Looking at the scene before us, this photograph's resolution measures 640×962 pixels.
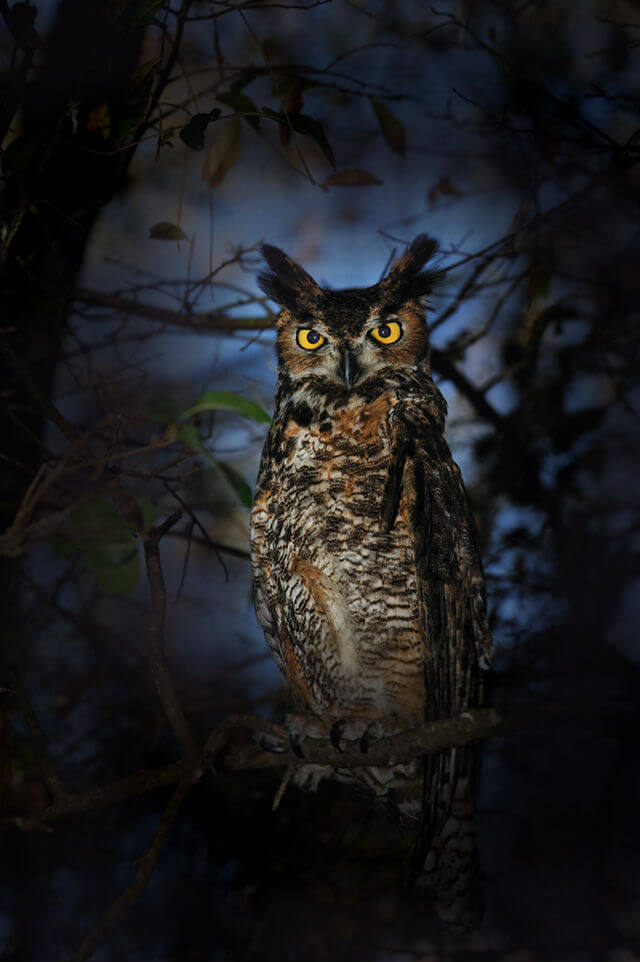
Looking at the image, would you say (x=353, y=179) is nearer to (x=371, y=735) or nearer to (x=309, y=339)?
(x=309, y=339)

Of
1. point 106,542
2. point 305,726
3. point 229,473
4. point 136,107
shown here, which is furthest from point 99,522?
point 136,107

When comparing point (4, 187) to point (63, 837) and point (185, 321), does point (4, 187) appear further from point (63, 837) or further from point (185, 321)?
point (63, 837)

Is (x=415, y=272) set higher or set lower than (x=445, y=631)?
higher

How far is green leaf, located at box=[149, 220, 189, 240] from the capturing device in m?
0.94

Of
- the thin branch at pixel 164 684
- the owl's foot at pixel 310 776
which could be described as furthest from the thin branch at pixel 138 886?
the owl's foot at pixel 310 776

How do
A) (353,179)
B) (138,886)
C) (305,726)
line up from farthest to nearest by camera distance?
1. (353,179)
2. (305,726)
3. (138,886)

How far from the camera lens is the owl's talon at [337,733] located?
0.80 m

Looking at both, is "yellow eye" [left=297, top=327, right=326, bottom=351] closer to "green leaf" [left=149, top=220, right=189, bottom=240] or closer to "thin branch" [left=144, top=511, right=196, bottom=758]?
"green leaf" [left=149, top=220, right=189, bottom=240]

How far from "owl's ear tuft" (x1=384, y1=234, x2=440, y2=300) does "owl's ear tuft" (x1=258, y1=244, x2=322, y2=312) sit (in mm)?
115

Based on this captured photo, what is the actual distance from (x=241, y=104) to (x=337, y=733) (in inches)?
35.9

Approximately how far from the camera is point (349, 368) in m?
0.88

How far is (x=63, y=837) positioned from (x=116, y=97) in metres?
1.07

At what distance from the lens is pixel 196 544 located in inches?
36.4

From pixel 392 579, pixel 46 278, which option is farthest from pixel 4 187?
pixel 392 579
